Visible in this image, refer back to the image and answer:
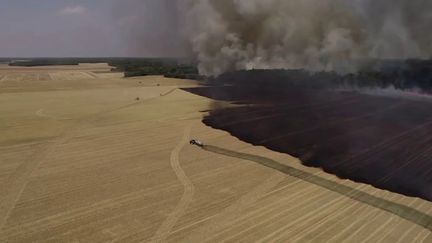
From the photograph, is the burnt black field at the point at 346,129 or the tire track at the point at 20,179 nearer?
the tire track at the point at 20,179

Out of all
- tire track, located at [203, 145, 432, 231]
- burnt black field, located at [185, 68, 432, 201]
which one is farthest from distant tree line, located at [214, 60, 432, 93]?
tire track, located at [203, 145, 432, 231]

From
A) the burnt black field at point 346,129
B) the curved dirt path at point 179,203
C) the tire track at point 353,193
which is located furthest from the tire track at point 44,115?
the tire track at point 353,193

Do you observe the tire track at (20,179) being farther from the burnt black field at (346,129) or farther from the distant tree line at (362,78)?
the distant tree line at (362,78)

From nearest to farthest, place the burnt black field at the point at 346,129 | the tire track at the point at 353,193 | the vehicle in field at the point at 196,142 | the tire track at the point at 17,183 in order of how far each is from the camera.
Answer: the tire track at the point at 353,193, the tire track at the point at 17,183, the burnt black field at the point at 346,129, the vehicle in field at the point at 196,142

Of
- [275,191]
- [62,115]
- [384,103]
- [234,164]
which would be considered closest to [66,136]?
[62,115]

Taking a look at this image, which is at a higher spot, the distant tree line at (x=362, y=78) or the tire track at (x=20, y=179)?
the distant tree line at (x=362, y=78)

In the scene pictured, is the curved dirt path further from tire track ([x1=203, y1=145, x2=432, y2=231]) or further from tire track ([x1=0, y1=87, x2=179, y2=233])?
tire track ([x1=0, y1=87, x2=179, y2=233])
